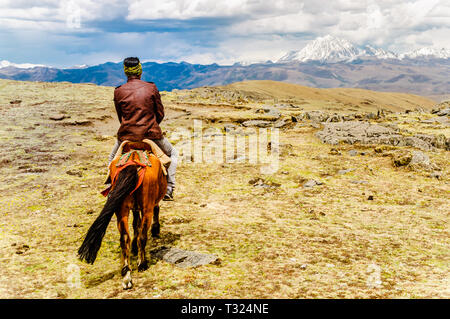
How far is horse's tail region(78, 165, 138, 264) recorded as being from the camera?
5605mm

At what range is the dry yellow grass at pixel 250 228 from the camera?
5719mm

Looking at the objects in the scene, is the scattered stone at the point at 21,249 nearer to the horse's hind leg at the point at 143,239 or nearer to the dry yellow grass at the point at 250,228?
the dry yellow grass at the point at 250,228

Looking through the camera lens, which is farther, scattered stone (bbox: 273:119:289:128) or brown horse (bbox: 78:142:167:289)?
scattered stone (bbox: 273:119:289:128)

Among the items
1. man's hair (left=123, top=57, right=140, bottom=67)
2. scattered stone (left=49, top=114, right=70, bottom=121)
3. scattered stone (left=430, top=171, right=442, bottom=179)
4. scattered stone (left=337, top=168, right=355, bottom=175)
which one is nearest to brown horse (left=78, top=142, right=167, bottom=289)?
man's hair (left=123, top=57, right=140, bottom=67)

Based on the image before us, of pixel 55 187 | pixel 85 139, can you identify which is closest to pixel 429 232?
pixel 55 187

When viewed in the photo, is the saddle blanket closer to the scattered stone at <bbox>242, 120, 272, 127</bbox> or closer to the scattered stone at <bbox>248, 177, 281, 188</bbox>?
the scattered stone at <bbox>248, 177, 281, 188</bbox>

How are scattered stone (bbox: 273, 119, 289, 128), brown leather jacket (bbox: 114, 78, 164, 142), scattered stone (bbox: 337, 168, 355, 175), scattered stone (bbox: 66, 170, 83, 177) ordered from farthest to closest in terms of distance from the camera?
1. scattered stone (bbox: 273, 119, 289, 128)
2. scattered stone (bbox: 337, 168, 355, 175)
3. scattered stone (bbox: 66, 170, 83, 177)
4. brown leather jacket (bbox: 114, 78, 164, 142)

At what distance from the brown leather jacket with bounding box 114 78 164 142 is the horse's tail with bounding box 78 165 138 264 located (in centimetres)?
135

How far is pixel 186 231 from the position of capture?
27.8ft

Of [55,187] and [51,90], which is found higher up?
[51,90]

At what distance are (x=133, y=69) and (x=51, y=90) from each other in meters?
45.4

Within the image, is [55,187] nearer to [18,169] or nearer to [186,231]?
[18,169]

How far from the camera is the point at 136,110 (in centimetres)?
674
